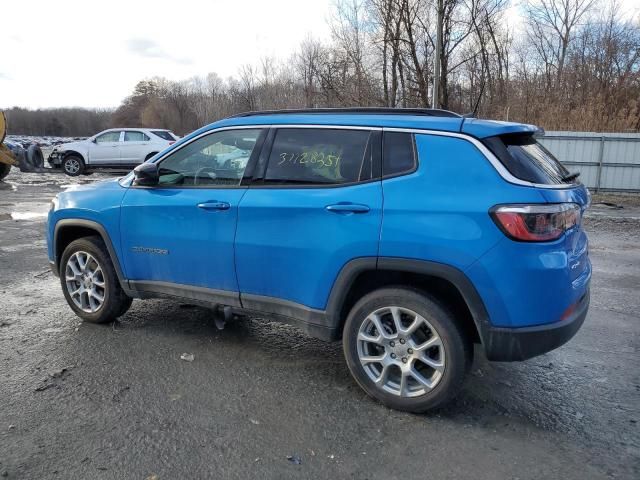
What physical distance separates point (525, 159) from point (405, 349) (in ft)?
4.48

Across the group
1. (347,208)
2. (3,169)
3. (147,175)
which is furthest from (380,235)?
(3,169)

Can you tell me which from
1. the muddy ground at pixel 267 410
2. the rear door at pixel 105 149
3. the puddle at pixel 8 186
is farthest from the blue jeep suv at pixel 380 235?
the rear door at pixel 105 149

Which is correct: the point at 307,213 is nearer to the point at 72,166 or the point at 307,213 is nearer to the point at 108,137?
the point at 108,137

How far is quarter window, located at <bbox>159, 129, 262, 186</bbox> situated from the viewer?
398 cm

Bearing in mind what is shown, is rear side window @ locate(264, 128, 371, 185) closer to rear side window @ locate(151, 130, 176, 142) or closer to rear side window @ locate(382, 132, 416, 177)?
rear side window @ locate(382, 132, 416, 177)

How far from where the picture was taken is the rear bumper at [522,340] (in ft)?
9.95

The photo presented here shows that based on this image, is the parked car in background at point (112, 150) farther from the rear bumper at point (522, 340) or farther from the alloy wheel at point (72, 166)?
the rear bumper at point (522, 340)

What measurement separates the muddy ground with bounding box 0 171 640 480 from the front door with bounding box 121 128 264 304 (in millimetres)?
625

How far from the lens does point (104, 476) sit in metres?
2.70

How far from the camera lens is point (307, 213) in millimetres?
3486

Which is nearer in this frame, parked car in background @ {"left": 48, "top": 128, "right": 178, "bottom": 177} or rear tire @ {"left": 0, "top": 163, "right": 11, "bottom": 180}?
rear tire @ {"left": 0, "top": 163, "right": 11, "bottom": 180}

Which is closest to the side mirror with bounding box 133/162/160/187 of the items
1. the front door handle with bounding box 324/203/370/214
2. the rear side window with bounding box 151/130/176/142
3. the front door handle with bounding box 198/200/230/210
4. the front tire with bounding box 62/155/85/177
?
the front door handle with bounding box 198/200/230/210

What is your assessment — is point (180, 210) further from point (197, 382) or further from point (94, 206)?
point (197, 382)

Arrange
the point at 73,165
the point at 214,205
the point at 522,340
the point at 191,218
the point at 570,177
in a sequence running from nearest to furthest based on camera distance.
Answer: the point at 522,340 < the point at 570,177 < the point at 214,205 < the point at 191,218 < the point at 73,165
